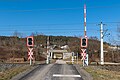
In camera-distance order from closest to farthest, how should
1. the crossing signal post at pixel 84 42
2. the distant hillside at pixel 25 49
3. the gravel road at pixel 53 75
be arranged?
1. the gravel road at pixel 53 75
2. the crossing signal post at pixel 84 42
3. the distant hillside at pixel 25 49

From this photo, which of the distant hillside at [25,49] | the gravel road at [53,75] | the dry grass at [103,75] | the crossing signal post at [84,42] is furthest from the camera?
the distant hillside at [25,49]

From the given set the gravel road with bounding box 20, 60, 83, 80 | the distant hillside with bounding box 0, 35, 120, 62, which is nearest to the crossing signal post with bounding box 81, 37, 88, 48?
the gravel road with bounding box 20, 60, 83, 80

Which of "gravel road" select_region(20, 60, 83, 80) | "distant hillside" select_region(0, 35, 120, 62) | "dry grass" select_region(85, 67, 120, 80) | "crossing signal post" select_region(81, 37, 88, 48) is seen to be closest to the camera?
"gravel road" select_region(20, 60, 83, 80)

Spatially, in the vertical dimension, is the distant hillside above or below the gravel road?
above

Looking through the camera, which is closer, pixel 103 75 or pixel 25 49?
pixel 103 75

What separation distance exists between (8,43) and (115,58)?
46.9m

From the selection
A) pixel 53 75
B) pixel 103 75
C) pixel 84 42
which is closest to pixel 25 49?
pixel 84 42

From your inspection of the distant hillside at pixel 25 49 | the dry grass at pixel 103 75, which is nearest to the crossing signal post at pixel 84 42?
the dry grass at pixel 103 75

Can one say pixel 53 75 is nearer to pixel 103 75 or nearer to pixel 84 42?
pixel 103 75

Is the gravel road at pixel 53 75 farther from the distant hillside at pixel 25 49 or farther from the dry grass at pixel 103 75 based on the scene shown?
the distant hillside at pixel 25 49

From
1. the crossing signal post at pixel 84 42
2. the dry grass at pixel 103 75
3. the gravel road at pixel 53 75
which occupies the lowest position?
the dry grass at pixel 103 75

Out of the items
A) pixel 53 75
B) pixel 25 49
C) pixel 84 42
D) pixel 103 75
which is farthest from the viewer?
pixel 25 49

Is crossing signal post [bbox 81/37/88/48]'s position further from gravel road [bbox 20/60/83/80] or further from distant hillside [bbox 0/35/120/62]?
distant hillside [bbox 0/35/120/62]

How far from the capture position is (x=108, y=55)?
88.2 meters
